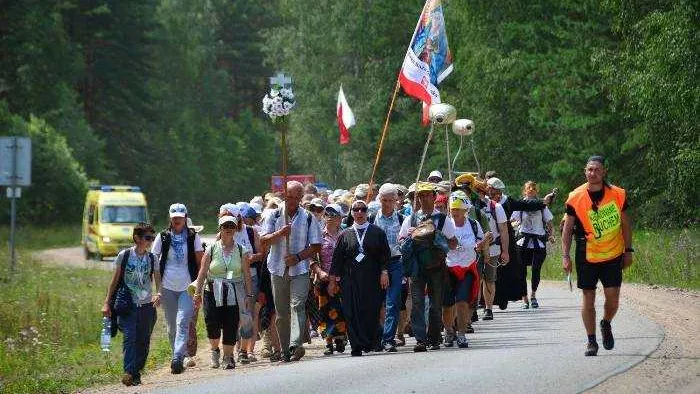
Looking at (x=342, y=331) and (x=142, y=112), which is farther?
(x=142, y=112)

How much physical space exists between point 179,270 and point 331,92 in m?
55.0

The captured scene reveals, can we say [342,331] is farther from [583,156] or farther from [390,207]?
[583,156]

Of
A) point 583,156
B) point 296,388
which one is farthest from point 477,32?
point 296,388

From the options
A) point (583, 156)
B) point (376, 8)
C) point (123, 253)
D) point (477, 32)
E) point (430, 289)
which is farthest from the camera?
point (376, 8)

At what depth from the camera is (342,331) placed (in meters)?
18.2

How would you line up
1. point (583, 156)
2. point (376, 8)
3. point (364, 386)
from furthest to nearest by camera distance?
1. point (376, 8)
2. point (583, 156)
3. point (364, 386)

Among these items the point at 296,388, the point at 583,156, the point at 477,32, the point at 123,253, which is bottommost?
the point at 296,388

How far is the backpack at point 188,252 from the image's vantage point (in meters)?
17.0

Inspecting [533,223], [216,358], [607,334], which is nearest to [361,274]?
[216,358]

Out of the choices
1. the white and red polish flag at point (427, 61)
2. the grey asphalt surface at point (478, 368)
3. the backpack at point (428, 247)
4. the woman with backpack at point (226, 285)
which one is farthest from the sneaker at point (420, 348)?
the white and red polish flag at point (427, 61)

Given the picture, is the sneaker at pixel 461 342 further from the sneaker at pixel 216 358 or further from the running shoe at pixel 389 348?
the sneaker at pixel 216 358

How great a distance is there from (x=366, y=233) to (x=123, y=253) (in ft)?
8.69

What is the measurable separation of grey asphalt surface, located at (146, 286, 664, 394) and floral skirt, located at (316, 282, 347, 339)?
0.32 m

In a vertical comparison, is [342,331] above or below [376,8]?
below
